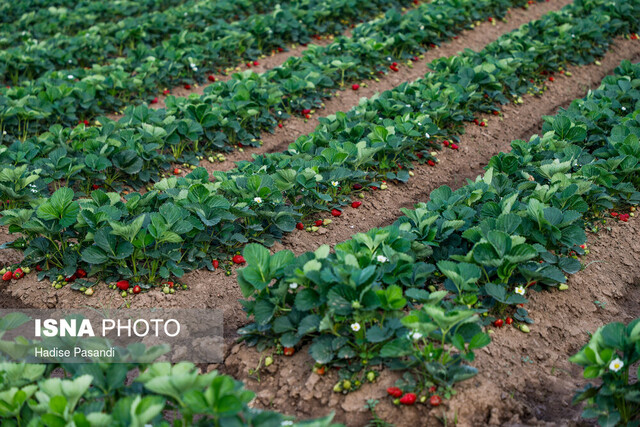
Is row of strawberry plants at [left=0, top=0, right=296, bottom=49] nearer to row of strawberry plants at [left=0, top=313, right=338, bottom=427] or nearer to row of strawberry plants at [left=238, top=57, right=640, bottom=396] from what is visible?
row of strawberry plants at [left=238, top=57, right=640, bottom=396]

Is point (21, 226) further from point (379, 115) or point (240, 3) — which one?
point (240, 3)

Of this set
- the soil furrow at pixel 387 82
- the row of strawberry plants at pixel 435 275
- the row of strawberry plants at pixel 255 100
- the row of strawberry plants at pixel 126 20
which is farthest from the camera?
the row of strawberry plants at pixel 126 20

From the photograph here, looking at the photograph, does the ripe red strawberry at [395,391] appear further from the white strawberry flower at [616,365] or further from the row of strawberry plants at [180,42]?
the row of strawberry plants at [180,42]

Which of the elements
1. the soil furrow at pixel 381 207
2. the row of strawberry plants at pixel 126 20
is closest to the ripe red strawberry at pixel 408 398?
the soil furrow at pixel 381 207

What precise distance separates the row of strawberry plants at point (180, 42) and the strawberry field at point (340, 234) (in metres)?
0.10

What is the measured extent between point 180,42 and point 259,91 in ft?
9.02

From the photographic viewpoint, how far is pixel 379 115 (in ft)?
20.9

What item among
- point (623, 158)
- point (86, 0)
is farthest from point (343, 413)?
point (86, 0)

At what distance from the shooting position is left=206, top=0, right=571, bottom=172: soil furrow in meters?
6.73

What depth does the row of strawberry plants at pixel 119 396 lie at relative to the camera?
2.46m

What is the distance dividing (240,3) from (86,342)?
9.52 m

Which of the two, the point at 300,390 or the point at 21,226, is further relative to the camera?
the point at 21,226

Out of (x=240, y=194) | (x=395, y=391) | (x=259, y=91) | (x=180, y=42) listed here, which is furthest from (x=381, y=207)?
(x=180, y=42)

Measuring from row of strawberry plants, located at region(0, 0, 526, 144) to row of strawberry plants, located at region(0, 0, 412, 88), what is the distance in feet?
2.00
